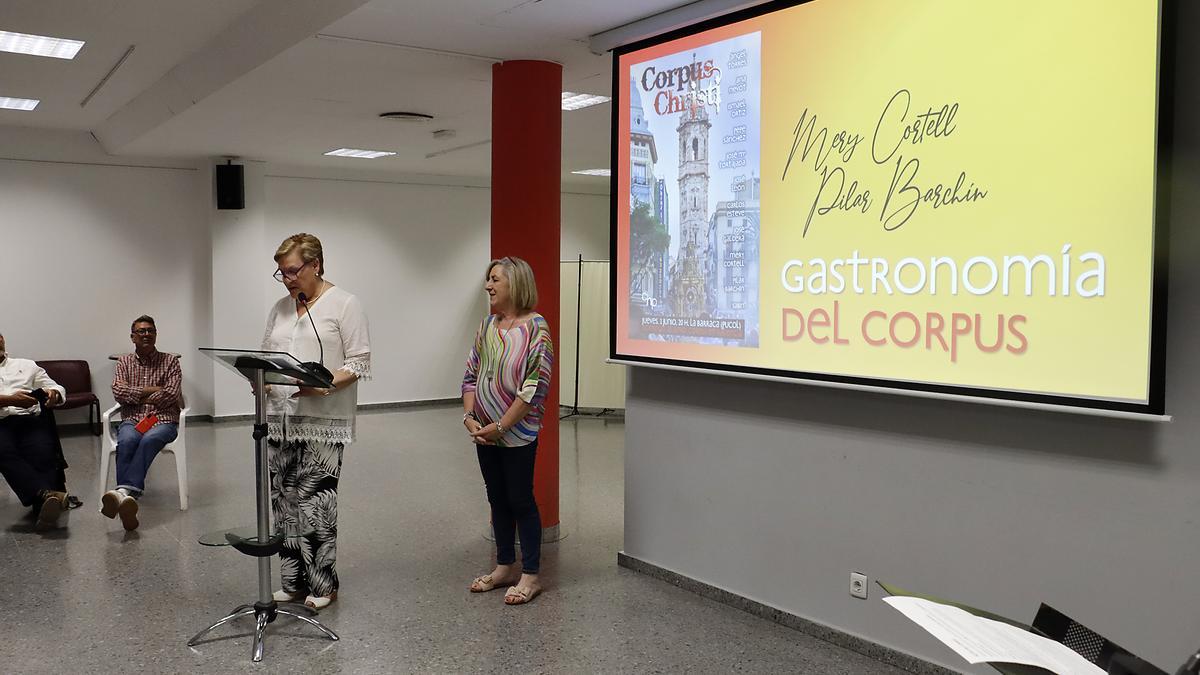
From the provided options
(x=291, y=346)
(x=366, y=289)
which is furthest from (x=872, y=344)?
Result: (x=366, y=289)

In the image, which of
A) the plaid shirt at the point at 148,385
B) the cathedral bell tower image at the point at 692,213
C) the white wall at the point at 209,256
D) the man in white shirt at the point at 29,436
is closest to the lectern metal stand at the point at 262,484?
the cathedral bell tower image at the point at 692,213

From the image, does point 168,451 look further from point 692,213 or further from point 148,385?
point 692,213

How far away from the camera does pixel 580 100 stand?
661 cm

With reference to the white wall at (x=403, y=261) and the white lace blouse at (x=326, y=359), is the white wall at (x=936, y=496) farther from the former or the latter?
the white wall at (x=403, y=261)

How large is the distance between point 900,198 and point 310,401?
8.14 feet

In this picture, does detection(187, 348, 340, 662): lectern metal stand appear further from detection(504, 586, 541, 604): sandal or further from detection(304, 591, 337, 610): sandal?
detection(504, 586, 541, 604): sandal

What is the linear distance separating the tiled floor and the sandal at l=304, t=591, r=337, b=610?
0.22 ft

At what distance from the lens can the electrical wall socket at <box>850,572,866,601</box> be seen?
3740 millimetres

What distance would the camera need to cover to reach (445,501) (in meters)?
6.38

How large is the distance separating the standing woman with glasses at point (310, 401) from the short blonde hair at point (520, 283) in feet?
2.15

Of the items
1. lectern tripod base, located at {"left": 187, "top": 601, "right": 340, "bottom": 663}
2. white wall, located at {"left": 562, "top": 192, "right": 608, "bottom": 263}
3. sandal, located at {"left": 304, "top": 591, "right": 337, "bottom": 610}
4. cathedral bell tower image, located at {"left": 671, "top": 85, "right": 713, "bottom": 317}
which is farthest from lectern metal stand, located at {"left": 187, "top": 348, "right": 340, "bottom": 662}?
white wall, located at {"left": 562, "top": 192, "right": 608, "bottom": 263}

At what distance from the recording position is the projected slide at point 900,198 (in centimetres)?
293

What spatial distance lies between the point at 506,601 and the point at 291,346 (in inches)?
57.2

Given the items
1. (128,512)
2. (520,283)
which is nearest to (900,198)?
(520,283)
